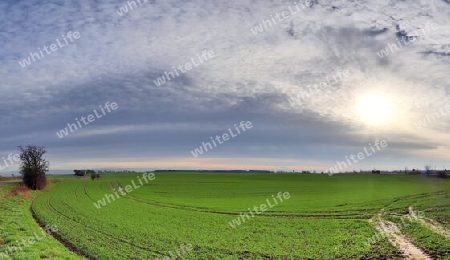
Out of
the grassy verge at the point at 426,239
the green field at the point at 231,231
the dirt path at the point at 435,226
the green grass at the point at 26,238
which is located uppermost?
the green grass at the point at 26,238

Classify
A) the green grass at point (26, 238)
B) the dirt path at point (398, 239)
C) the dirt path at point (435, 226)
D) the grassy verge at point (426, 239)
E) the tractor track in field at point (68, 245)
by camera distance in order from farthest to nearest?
1. the dirt path at point (435, 226)
2. the grassy verge at point (426, 239)
3. the dirt path at point (398, 239)
4. the tractor track in field at point (68, 245)
5. the green grass at point (26, 238)

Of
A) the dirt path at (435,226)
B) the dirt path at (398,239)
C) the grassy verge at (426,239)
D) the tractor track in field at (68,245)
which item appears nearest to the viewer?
the tractor track in field at (68,245)

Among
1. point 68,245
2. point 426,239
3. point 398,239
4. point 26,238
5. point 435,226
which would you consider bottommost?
point 435,226

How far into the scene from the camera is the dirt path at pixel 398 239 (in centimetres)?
2821

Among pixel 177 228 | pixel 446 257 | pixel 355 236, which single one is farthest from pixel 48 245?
pixel 446 257

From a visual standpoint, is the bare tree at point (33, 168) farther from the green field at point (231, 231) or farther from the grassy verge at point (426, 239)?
the grassy verge at point (426, 239)

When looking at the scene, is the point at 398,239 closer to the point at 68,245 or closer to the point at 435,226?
the point at 435,226

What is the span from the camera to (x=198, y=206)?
193ft

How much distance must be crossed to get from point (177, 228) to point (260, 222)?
10.1 metres

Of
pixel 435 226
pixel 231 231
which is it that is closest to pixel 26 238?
pixel 231 231

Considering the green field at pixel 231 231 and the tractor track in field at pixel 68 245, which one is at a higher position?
the tractor track in field at pixel 68 245

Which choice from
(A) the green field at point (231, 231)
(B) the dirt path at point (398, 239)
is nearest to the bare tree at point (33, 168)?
(A) the green field at point (231, 231)

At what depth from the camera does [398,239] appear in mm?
33094

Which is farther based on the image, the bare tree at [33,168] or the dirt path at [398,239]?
the bare tree at [33,168]
